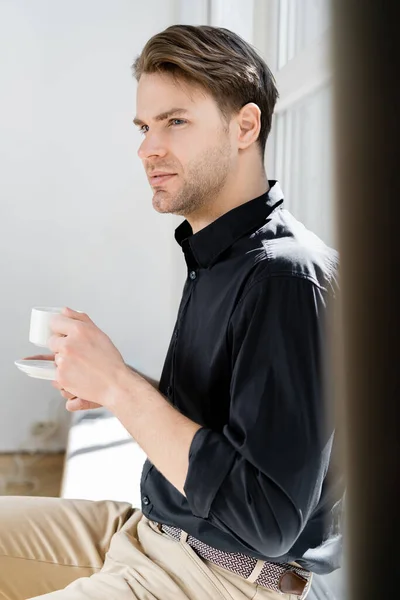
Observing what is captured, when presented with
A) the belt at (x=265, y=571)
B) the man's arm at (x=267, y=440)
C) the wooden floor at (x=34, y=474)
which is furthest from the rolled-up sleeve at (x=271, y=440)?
the wooden floor at (x=34, y=474)

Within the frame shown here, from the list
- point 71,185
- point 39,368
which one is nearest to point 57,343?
point 39,368

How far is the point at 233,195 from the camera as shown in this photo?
104cm

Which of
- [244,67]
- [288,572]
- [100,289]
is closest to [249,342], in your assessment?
[288,572]

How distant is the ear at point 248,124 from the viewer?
1.03 metres

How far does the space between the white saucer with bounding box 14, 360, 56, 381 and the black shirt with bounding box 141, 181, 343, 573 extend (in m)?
0.23

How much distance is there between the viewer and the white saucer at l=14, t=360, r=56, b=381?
3.25 feet

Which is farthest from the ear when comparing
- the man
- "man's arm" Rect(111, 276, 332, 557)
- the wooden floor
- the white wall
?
the white wall

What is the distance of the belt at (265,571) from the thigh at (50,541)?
0.94 ft

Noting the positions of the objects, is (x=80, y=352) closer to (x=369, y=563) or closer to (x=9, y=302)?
(x=369, y=563)

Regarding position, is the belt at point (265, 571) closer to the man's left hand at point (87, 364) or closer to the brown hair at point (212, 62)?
the man's left hand at point (87, 364)

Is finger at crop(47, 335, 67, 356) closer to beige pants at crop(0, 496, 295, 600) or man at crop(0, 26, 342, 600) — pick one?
man at crop(0, 26, 342, 600)

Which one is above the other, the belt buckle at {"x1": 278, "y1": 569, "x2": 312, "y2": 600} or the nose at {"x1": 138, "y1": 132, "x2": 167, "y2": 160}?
the nose at {"x1": 138, "y1": 132, "x2": 167, "y2": 160}

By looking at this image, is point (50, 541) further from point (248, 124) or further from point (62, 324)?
point (248, 124)

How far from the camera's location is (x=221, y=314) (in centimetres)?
91
